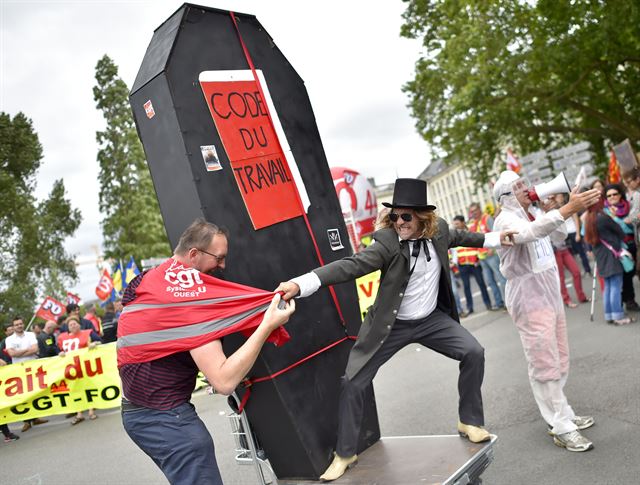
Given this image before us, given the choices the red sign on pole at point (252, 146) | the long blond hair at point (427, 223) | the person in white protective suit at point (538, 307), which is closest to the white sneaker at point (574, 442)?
the person in white protective suit at point (538, 307)

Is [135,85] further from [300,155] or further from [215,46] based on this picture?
[300,155]

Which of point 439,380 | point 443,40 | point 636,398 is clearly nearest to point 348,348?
point 636,398

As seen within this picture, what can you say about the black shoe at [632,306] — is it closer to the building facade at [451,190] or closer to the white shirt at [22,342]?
the white shirt at [22,342]

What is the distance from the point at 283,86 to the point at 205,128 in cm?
96

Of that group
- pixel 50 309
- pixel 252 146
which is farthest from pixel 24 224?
pixel 252 146

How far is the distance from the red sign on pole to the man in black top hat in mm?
674

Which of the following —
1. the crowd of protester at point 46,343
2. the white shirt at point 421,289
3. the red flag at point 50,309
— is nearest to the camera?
the white shirt at point 421,289

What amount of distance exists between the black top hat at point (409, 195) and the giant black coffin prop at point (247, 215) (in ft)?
2.29

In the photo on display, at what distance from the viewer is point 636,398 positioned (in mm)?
6109

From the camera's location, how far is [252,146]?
4.66 metres

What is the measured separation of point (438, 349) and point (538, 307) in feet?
3.59

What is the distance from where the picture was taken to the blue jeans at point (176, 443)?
3.51 metres

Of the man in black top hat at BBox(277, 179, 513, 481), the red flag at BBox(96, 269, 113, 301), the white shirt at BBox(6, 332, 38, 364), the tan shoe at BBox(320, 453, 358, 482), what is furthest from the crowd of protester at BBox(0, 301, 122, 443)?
the red flag at BBox(96, 269, 113, 301)

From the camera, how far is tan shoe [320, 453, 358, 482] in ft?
14.2
